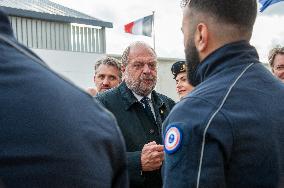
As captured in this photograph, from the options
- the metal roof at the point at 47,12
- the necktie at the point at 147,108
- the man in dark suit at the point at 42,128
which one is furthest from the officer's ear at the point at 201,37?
the metal roof at the point at 47,12

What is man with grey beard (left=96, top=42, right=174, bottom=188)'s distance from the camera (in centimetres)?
303

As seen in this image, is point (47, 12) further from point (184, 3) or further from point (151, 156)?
point (184, 3)

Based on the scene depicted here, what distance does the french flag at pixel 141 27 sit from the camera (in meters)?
14.5

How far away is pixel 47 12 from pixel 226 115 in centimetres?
1541

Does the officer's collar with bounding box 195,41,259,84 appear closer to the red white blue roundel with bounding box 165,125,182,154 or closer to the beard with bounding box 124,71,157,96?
the red white blue roundel with bounding box 165,125,182,154

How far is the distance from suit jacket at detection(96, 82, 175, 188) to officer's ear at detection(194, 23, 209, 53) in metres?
1.45

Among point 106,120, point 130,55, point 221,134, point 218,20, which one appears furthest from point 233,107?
point 130,55

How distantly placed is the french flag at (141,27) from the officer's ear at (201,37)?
12.7 metres

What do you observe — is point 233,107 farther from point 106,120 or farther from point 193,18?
point 106,120

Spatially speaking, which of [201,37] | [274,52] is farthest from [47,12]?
[201,37]

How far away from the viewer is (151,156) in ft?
9.87

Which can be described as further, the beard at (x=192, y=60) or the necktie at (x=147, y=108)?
the necktie at (x=147, y=108)

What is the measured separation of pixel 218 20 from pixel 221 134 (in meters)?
0.49

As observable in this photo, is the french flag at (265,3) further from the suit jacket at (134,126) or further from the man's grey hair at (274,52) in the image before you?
the suit jacket at (134,126)
